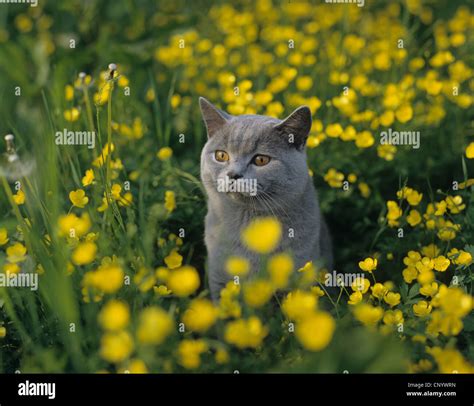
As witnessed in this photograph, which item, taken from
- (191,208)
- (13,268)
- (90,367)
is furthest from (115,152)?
(90,367)

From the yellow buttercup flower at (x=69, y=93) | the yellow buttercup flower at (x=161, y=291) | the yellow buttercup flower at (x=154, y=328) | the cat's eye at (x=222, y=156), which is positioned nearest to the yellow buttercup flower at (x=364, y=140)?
the cat's eye at (x=222, y=156)

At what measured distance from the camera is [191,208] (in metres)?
2.52

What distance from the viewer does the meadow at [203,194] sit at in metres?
1.51

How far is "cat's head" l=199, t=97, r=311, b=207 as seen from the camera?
6.70ft

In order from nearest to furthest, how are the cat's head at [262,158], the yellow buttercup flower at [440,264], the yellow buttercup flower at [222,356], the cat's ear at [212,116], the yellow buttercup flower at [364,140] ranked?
1. the yellow buttercup flower at [222,356]
2. the yellow buttercup flower at [440,264]
3. the cat's head at [262,158]
4. the cat's ear at [212,116]
5. the yellow buttercup flower at [364,140]

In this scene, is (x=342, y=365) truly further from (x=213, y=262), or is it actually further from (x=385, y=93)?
(x=385, y=93)

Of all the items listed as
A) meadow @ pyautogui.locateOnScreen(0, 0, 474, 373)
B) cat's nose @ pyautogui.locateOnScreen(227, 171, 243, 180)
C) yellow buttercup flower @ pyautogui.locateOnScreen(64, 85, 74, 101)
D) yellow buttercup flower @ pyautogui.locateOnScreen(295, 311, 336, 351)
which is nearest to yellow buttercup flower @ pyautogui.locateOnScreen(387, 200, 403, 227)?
meadow @ pyautogui.locateOnScreen(0, 0, 474, 373)

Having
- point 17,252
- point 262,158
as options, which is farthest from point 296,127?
point 17,252

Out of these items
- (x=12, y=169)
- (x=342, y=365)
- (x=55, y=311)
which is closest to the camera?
(x=342, y=365)

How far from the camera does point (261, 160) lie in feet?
6.87

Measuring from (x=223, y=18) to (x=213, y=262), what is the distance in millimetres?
2311

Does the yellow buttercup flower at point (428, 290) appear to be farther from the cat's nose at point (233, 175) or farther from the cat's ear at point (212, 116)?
the cat's ear at point (212, 116)

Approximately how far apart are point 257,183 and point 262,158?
117 millimetres

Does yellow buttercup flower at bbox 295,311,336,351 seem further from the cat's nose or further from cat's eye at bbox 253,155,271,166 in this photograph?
cat's eye at bbox 253,155,271,166
